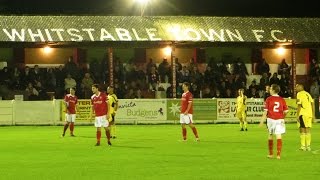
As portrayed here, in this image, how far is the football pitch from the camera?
14.8 metres

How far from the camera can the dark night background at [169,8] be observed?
49.0 m

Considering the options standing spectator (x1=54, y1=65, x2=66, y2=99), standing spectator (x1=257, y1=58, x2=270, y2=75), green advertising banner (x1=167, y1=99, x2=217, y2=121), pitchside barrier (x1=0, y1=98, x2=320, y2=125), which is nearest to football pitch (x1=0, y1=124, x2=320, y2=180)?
pitchside barrier (x1=0, y1=98, x2=320, y2=125)

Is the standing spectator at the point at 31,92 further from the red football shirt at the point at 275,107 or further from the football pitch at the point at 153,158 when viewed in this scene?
the red football shirt at the point at 275,107

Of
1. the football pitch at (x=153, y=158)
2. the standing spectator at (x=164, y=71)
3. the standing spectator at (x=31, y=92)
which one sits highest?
the standing spectator at (x=164, y=71)

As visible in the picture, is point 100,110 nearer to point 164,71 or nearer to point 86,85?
point 86,85

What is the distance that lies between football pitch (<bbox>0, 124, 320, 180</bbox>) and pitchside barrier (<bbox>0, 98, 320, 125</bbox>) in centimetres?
942

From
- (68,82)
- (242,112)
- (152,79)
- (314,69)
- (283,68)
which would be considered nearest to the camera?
(242,112)

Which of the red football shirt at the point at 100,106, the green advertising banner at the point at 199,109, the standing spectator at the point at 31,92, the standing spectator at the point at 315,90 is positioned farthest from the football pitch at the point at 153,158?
the standing spectator at the point at 315,90

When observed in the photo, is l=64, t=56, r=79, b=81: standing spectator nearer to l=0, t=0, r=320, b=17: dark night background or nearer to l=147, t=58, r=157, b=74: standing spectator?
l=147, t=58, r=157, b=74: standing spectator

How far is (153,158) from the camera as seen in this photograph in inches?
723

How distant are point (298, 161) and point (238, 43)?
2503cm

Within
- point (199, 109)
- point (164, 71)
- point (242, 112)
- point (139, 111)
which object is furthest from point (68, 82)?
point (242, 112)

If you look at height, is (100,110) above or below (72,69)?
Result: below

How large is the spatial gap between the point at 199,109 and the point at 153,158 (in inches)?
804
